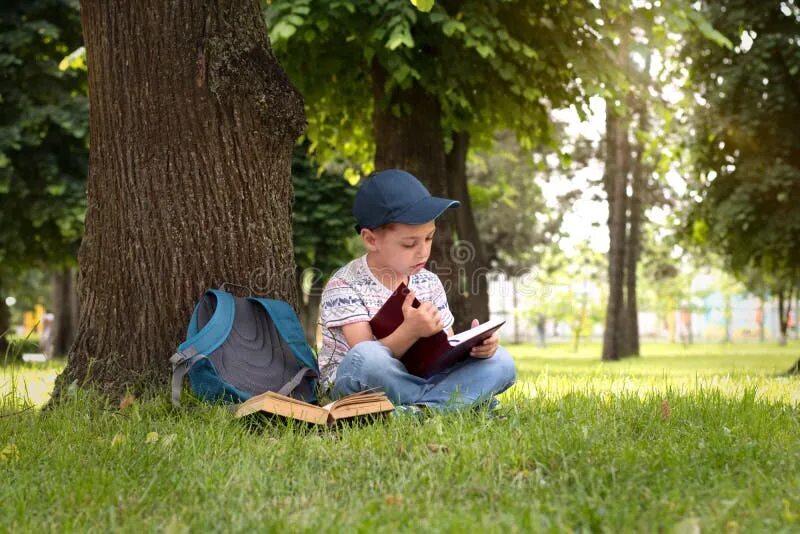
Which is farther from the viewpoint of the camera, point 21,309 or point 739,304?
point 739,304

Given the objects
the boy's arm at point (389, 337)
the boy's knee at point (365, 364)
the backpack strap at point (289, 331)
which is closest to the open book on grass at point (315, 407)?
the boy's knee at point (365, 364)

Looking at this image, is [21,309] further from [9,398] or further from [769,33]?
[9,398]

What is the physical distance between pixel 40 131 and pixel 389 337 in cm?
1252

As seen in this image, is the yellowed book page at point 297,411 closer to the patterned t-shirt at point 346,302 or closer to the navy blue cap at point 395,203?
the patterned t-shirt at point 346,302

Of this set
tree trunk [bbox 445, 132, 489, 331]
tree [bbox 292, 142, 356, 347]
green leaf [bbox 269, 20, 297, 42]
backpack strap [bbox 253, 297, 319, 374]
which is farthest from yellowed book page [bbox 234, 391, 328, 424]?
tree [bbox 292, 142, 356, 347]

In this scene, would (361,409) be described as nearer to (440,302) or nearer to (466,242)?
(440,302)

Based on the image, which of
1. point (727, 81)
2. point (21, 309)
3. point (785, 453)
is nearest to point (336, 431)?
point (785, 453)

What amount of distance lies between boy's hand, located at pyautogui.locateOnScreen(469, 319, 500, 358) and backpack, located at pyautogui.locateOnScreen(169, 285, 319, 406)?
3.04ft

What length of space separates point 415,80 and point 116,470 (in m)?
7.65

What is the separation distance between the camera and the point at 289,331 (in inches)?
201

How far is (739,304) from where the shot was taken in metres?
51.5

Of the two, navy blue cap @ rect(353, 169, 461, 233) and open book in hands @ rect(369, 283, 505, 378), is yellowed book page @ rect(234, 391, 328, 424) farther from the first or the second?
navy blue cap @ rect(353, 169, 461, 233)

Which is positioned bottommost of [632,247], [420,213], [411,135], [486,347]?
[486,347]

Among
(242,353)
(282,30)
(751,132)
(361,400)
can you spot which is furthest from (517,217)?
(361,400)
